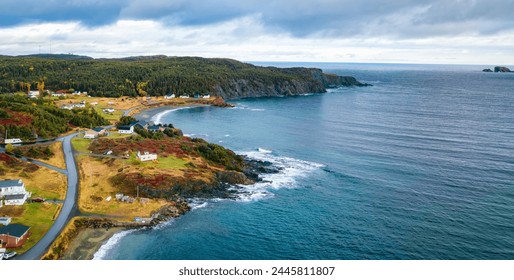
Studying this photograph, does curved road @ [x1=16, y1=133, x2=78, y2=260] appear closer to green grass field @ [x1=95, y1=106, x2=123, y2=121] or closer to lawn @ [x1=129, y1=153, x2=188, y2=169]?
lawn @ [x1=129, y1=153, x2=188, y2=169]

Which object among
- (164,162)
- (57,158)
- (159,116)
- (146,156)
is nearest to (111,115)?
(159,116)

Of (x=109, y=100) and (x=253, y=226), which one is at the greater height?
(x=109, y=100)

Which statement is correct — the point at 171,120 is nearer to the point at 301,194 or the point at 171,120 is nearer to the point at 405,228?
the point at 301,194

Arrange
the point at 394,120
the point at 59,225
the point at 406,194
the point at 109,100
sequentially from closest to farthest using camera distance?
the point at 59,225, the point at 406,194, the point at 394,120, the point at 109,100

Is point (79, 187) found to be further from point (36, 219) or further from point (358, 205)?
point (358, 205)

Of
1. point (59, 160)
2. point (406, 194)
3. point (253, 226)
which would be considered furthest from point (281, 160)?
point (59, 160)

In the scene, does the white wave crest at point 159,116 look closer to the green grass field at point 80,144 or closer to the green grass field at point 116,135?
the green grass field at point 116,135

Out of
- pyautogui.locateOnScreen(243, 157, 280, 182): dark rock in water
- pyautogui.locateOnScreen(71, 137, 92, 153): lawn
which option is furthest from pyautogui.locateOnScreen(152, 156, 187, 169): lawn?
pyautogui.locateOnScreen(71, 137, 92, 153): lawn
